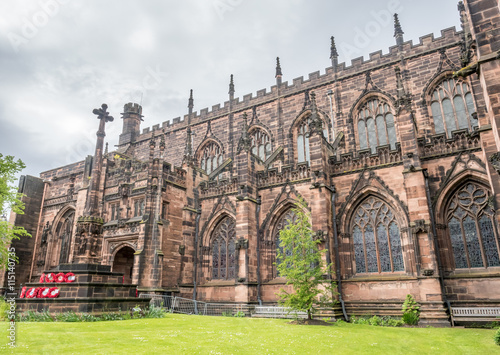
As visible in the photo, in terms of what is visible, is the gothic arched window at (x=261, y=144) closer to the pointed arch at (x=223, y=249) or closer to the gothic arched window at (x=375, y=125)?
the gothic arched window at (x=375, y=125)

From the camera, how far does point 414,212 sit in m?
16.3

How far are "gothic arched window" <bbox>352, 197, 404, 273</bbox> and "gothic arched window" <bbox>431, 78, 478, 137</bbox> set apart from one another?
7129mm

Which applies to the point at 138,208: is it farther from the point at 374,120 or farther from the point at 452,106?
the point at 452,106

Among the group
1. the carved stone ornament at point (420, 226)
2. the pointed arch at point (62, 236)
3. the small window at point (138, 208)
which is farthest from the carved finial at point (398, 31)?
the pointed arch at point (62, 236)

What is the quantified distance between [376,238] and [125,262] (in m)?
16.3

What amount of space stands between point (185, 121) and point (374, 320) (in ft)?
79.5

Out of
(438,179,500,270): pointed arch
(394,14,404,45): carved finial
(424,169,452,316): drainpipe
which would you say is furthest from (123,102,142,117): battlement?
(438,179,500,270): pointed arch

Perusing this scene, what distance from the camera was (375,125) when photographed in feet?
79.0

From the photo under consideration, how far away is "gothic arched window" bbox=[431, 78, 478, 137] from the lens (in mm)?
21234

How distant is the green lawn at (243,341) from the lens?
318 inches

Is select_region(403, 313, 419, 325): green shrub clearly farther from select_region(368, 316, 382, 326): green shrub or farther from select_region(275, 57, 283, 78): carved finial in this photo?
select_region(275, 57, 283, 78): carved finial

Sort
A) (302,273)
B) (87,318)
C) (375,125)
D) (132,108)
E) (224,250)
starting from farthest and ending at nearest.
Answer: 1. (132,108)
2. (375,125)
3. (224,250)
4. (302,273)
5. (87,318)

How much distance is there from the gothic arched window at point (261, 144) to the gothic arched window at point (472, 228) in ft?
46.8

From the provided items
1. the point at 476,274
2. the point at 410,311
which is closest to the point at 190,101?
the point at 410,311
